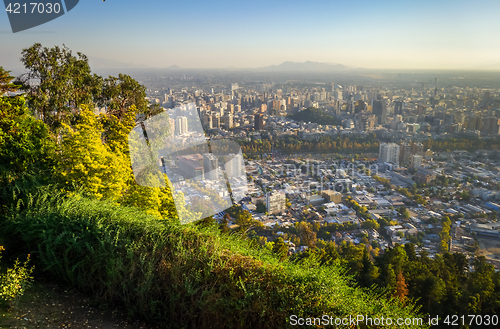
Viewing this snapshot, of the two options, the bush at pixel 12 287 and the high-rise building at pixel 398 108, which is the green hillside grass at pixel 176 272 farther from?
the high-rise building at pixel 398 108

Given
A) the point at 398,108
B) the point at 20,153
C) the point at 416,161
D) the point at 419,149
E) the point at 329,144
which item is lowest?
the point at 416,161

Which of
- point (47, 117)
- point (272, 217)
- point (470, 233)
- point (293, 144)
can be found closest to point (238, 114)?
point (293, 144)

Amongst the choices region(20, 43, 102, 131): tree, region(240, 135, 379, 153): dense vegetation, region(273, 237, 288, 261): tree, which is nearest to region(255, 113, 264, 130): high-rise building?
region(240, 135, 379, 153): dense vegetation

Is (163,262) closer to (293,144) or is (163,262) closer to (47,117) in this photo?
(47,117)

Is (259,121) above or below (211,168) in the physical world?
below

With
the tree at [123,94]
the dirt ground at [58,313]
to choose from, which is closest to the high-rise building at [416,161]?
the tree at [123,94]

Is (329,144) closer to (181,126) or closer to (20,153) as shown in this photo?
(181,126)

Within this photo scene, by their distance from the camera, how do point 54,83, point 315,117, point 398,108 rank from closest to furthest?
point 54,83
point 315,117
point 398,108

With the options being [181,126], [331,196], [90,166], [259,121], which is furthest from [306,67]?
[90,166]
